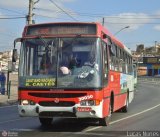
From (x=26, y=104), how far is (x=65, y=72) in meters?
1.37

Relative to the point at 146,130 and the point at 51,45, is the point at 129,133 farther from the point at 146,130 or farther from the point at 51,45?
the point at 51,45

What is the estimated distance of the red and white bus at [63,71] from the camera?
42.0 ft

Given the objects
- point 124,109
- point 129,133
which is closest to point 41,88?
point 129,133

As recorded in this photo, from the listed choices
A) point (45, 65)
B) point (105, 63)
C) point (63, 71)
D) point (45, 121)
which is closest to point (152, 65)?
point (45, 121)

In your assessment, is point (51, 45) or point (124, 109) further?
point (124, 109)

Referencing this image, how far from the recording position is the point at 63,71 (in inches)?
509

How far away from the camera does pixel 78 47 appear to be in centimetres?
1316

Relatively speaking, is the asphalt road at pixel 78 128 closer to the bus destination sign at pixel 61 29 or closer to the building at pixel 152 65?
the bus destination sign at pixel 61 29

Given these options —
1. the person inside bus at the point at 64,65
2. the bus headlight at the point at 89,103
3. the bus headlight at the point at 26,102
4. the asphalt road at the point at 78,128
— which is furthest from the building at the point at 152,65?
the bus headlight at the point at 26,102

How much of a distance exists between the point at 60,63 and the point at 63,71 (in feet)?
0.85

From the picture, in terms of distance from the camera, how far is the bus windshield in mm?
12844

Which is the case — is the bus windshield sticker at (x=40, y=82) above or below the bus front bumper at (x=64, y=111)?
above

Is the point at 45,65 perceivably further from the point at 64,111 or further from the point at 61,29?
the point at 64,111

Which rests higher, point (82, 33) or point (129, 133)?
point (82, 33)
